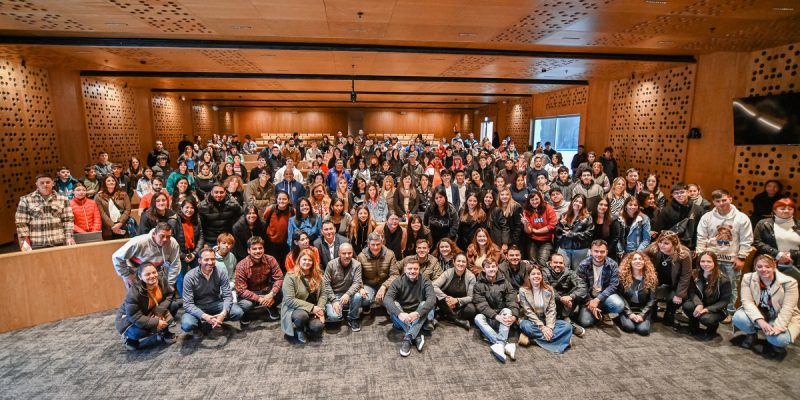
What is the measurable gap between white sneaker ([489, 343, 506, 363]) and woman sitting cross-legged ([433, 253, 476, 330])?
2.05ft

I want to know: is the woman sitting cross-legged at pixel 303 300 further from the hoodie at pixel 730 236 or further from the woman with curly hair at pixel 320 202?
the hoodie at pixel 730 236

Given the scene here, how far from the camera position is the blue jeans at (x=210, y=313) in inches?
178

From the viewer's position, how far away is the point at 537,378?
383 centimetres

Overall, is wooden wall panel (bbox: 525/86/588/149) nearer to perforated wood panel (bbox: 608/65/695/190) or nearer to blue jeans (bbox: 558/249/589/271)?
perforated wood panel (bbox: 608/65/695/190)

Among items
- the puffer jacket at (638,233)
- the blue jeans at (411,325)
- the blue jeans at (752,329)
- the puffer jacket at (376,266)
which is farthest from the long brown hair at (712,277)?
the puffer jacket at (376,266)

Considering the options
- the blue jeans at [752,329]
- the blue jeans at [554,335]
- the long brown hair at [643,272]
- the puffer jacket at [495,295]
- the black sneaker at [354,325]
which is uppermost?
the long brown hair at [643,272]

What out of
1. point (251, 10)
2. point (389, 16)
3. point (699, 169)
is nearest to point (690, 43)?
point (699, 169)

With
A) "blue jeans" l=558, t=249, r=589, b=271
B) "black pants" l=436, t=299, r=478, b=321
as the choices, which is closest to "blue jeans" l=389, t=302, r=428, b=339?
"black pants" l=436, t=299, r=478, b=321

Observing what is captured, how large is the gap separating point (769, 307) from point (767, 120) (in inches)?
196

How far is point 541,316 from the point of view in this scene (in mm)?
4629

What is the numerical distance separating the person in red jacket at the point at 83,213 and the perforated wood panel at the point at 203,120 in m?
16.6

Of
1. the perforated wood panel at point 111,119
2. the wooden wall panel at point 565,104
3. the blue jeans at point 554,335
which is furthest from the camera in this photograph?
the wooden wall panel at point 565,104

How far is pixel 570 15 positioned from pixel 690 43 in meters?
3.61

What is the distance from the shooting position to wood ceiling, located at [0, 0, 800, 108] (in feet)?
17.1
